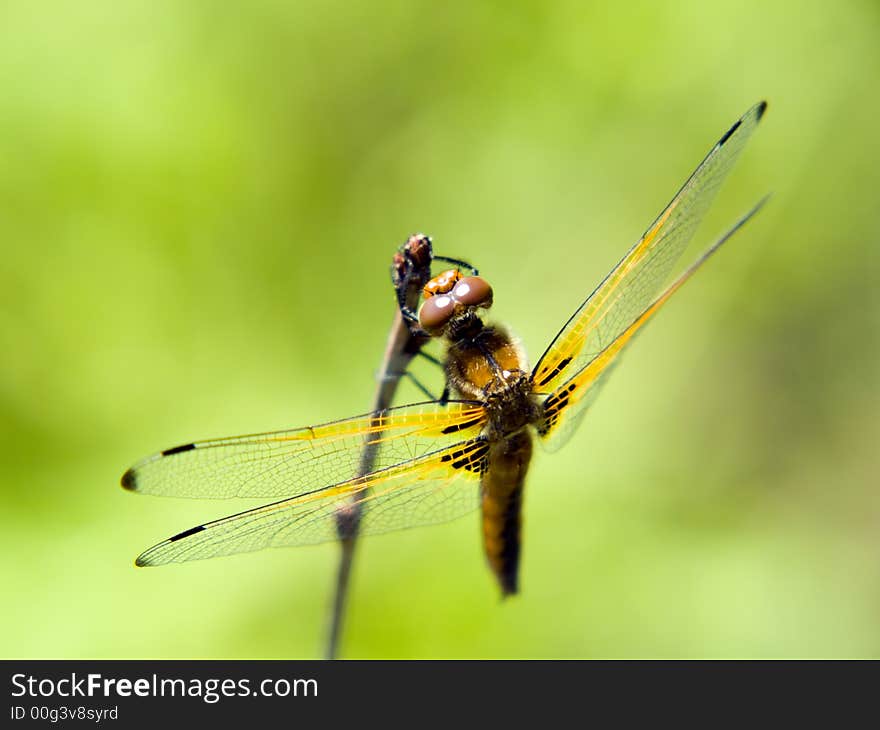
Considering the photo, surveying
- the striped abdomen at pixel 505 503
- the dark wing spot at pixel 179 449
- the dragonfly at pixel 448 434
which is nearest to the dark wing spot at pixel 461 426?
the dragonfly at pixel 448 434

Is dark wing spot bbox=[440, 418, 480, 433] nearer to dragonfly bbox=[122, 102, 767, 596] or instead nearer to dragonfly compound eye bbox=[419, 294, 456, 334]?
dragonfly bbox=[122, 102, 767, 596]

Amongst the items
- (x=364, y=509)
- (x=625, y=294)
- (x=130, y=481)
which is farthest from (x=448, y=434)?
(x=130, y=481)

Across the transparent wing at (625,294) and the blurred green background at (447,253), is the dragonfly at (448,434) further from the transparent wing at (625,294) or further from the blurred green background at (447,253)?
the blurred green background at (447,253)

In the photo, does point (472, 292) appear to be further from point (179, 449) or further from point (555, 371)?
point (179, 449)

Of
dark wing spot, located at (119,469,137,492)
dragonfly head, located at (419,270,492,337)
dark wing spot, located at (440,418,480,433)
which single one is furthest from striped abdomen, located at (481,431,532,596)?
dark wing spot, located at (119,469,137,492)

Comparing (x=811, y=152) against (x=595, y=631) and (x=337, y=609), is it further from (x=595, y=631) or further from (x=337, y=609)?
(x=337, y=609)

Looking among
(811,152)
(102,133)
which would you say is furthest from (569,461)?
(102,133)
